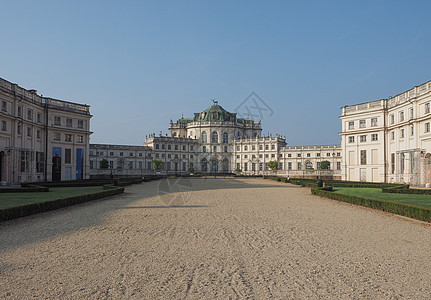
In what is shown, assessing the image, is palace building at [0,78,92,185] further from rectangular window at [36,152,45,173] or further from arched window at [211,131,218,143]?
arched window at [211,131,218,143]

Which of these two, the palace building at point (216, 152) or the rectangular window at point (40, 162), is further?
the palace building at point (216, 152)

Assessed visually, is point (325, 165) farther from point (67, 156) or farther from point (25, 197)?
point (25, 197)

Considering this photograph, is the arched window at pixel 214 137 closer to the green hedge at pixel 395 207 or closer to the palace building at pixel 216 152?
the palace building at pixel 216 152

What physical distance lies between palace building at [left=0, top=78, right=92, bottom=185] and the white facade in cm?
4114

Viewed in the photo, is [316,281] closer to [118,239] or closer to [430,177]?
[118,239]

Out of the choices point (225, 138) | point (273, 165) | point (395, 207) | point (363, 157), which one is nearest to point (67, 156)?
→ point (395, 207)

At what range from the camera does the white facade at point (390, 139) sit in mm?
35156

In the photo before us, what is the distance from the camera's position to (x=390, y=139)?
4578cm

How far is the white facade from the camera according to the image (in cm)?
3516

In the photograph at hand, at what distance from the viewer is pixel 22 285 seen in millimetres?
6754

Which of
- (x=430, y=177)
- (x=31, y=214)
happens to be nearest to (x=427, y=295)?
(x=31, y=214)

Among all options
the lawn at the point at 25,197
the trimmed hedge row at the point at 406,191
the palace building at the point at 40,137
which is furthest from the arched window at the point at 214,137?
the lawn at the point at 25,197

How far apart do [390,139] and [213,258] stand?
146 feet

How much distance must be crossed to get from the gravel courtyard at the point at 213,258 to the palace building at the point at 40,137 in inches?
946
